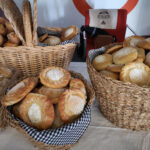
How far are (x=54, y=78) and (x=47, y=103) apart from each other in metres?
0.11

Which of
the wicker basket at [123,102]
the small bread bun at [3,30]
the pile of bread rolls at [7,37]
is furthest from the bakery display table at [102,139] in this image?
the small bread bun at [3,30]

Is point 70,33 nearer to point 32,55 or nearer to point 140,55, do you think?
point 32,55

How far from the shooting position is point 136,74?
1.79 feet

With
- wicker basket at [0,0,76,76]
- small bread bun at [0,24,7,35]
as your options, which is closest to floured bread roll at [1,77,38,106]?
wicker basket at [0,0,76,76]

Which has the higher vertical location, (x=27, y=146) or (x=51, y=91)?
(x=51, y=91)

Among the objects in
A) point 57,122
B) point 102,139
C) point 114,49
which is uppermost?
point 114,49

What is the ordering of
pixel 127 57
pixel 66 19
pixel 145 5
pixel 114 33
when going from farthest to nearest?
pixel 66 19 < pixel 145 5 < pixel 114 33 < pixel 127 57

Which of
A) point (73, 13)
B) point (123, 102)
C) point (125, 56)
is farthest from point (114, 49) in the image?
point (73, 13)

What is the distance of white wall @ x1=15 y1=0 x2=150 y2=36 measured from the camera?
63.7 inches

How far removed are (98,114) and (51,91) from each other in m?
0.24

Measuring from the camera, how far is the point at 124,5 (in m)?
1.61

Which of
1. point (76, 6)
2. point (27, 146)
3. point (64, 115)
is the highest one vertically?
point (76, 6)

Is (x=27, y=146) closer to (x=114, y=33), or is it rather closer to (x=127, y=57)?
(x=127, y=57)

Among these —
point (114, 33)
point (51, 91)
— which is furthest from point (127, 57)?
point (114, 33)
